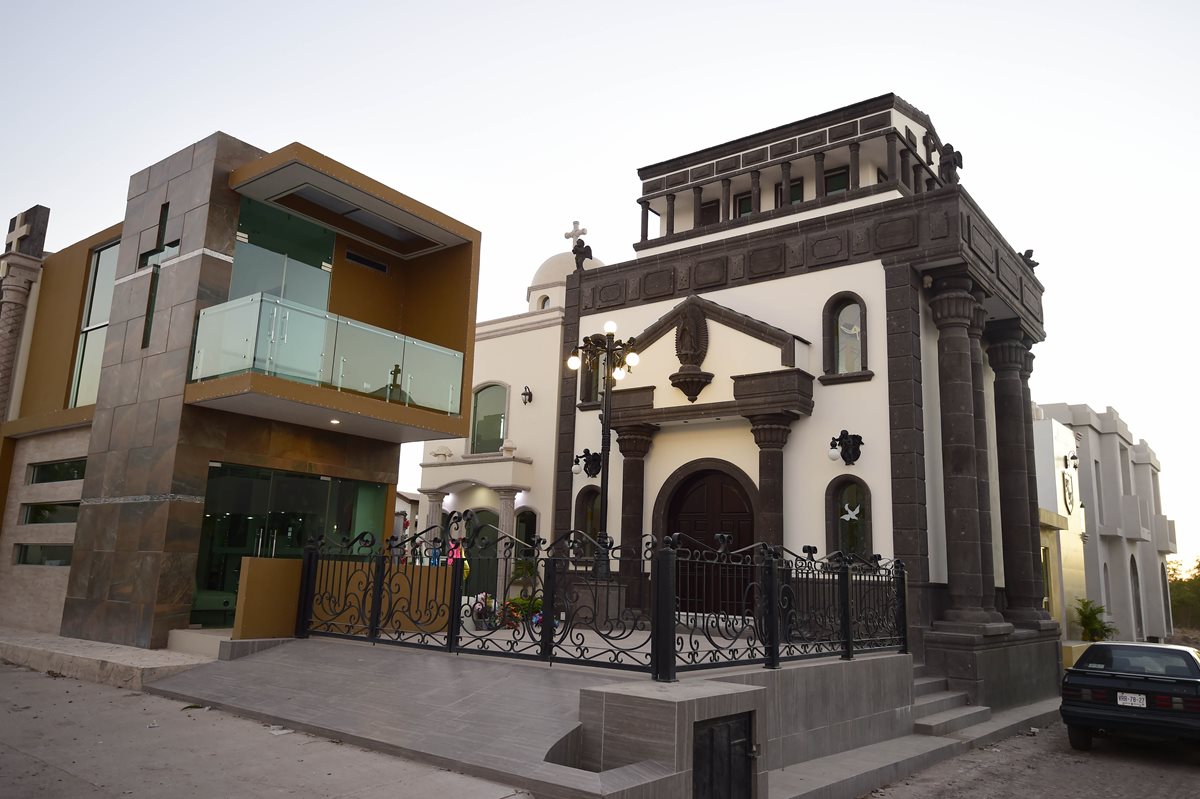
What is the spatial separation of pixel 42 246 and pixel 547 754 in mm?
15390

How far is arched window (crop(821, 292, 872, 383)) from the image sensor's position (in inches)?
615

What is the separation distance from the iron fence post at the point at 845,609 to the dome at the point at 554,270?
16677mm

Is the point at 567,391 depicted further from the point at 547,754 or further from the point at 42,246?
the point at 547,754

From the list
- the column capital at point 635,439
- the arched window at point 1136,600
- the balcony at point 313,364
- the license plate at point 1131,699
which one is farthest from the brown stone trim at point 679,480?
the arched window at point 1136,600

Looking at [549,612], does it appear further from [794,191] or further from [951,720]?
[794,191]

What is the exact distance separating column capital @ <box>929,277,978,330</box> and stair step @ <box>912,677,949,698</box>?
619 centimetres

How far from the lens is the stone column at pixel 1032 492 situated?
17.0m

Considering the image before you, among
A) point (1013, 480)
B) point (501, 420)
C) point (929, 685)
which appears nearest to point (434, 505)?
point (501, 420)

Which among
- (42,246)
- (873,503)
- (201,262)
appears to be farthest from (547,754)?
(42,246)

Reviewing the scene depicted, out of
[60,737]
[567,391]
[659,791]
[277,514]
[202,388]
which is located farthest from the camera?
[567,391]

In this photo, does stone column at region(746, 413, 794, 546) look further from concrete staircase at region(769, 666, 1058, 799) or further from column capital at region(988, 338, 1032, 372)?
column capital at region(988, 338, 1032, 372)

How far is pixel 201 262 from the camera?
11734 mm

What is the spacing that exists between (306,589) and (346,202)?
20.0 feet

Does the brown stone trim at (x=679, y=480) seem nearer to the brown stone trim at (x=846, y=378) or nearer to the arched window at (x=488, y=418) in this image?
the brown stone trim at (x=846, y=378)
